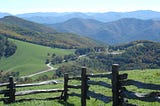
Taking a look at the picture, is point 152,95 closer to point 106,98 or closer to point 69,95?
point 106,98

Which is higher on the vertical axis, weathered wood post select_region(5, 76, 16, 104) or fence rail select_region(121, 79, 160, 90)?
fence rail select_region(121, 79, 160, 90)

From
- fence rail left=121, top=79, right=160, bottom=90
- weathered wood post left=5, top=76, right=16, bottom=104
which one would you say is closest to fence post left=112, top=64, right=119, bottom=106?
fence rail left=121, top=79, right=160, bottom=90

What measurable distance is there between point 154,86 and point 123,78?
2224 millimetres

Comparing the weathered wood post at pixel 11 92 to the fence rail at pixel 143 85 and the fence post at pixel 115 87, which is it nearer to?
the fence post at pixel 115 87

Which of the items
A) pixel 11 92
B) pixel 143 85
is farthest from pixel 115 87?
pixel 11 92

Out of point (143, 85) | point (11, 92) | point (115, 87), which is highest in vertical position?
point (143, 85)

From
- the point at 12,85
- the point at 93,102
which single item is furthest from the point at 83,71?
the point at 12,85

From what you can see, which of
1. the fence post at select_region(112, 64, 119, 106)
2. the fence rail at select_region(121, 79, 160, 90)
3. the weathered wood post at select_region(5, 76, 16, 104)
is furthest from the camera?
the weathered wood post at select_region(5, 76, 16, 104)

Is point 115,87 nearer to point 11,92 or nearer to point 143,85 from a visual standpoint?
point 143,85

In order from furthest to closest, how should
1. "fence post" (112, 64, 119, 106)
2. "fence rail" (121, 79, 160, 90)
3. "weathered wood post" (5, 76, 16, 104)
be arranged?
"weathered wood post" (5, 76, 16, 104)
"fence post" (112, 64, 119, 106)
"fence rail" (121, 79, 160, 90)

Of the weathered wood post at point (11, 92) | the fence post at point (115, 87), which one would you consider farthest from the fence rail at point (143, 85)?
the weathered wood post at point (11, 92)

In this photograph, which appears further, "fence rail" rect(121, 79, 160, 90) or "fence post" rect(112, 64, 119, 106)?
"fence post" rect(112, 64, 119, 106)

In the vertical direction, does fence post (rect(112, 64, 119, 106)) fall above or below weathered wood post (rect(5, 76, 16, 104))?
above

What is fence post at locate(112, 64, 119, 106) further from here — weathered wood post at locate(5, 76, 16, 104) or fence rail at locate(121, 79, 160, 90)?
weathered wood post at locate(5, 76, 16, 104)
